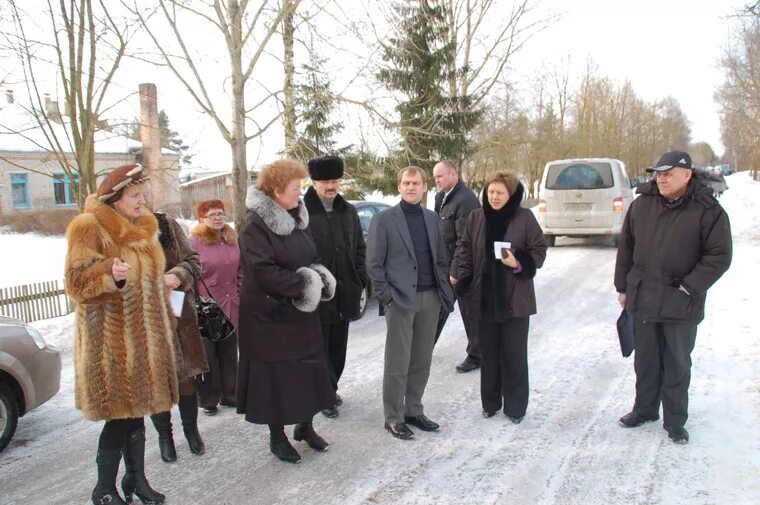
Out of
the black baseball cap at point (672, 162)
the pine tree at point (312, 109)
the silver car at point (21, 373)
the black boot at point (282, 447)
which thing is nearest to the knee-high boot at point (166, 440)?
the black boot at point (282, 447)

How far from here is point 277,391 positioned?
3.71 m

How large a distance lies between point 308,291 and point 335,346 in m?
A: 1.30

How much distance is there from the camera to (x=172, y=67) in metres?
9.24

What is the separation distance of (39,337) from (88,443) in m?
0.95

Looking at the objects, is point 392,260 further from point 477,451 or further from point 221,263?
point 221,263

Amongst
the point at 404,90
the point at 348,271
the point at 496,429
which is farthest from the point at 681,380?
the point at 404,90

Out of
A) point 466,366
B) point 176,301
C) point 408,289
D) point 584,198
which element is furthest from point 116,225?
point 584,198

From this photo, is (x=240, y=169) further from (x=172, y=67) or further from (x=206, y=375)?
(x=206, y=375)

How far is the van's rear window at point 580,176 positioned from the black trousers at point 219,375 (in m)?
10.3

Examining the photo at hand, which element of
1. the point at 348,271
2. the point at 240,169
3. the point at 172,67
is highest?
the point at 172,67

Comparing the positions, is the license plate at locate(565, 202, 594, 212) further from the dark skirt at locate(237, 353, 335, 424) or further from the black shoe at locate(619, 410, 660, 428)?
the dark skirt at locate(237, 353, 335, 424)

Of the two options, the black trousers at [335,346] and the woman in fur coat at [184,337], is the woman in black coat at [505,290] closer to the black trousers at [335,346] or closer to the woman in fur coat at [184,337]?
the black trousers at [335,346]

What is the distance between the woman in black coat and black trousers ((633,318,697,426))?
0.81 metres

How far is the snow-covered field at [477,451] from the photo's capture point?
11.4 feet
